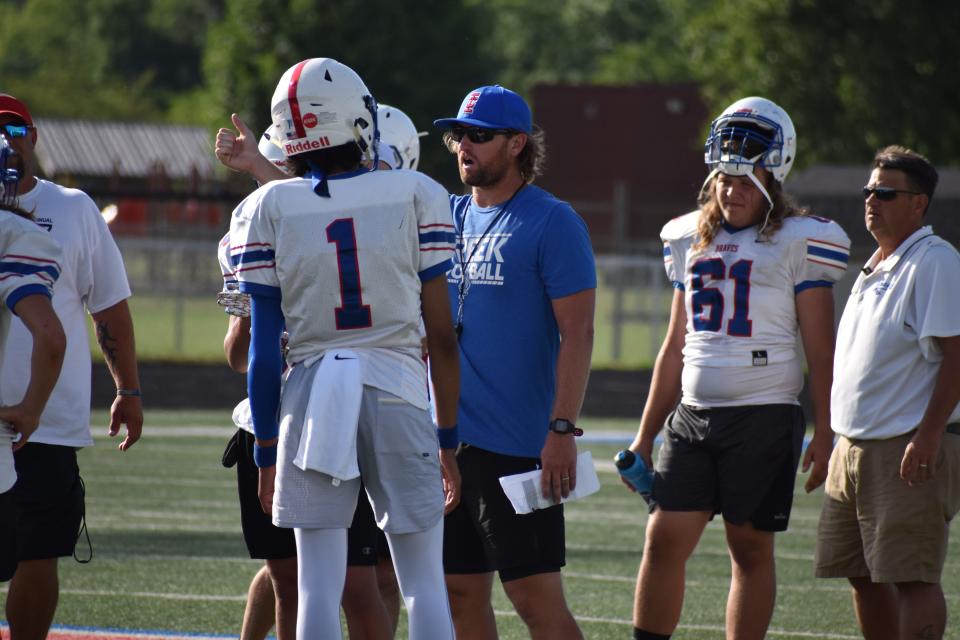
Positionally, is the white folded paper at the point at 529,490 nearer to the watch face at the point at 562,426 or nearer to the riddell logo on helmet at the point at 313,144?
the watch face at the point at 562,426

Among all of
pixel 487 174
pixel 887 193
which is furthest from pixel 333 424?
pixel 887 193

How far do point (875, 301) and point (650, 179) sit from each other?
40.0 m

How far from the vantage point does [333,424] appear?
4.11 m

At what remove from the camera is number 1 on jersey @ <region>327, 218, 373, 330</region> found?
163 inches

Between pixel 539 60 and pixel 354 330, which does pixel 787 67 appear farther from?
pixel 539 60

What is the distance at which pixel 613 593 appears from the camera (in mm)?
7445

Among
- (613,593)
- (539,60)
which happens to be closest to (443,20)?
(539,60)

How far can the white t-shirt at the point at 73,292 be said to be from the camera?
5.27 metres

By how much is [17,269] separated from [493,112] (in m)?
1.58

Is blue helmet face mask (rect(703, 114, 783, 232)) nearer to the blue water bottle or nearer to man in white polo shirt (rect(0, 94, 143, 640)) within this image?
the blue water bottle

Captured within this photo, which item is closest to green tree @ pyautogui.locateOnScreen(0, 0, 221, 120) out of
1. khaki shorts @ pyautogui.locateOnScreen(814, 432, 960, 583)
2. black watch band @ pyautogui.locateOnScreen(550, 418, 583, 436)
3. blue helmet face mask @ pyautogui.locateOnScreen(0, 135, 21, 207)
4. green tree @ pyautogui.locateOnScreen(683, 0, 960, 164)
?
green tree @ pyautogui.locateOnScreen(683, 0, 960, 164)

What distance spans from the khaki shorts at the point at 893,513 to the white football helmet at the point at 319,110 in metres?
2.17

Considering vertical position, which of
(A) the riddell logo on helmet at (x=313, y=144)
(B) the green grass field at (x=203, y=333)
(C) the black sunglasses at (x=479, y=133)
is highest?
(A) the riddell logo on helmet at (x=313, y=144)

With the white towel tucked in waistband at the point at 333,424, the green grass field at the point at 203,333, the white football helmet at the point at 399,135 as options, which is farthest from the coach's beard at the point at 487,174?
the green grass field at the point at 203,333
